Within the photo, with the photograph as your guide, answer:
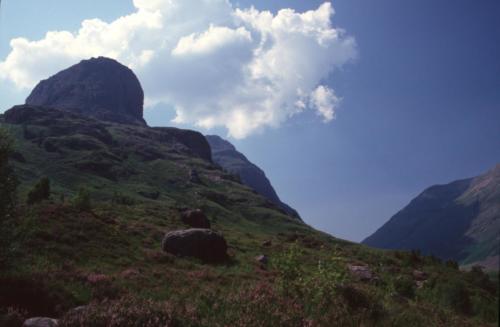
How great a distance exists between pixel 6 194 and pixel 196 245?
19918 millimetres

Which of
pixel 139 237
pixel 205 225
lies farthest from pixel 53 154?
pixel 139 237

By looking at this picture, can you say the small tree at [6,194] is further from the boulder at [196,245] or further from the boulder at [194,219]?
the boulder at [194,219]

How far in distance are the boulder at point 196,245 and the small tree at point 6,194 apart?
1825 centimetres

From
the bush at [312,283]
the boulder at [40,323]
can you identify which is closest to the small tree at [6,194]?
the boulder at [40,323]

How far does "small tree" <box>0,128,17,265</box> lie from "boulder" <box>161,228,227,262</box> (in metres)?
18.2

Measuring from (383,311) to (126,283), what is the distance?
1237cm

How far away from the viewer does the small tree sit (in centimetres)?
1455

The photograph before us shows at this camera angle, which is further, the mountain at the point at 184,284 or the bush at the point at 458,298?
the bush at the point at 458,298

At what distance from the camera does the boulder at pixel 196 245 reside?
109ft

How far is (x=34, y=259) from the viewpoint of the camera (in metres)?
20.7

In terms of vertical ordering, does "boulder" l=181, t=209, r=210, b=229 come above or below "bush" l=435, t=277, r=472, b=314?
above

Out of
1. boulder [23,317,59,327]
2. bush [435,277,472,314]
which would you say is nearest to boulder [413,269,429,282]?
bush [435,277,472,314]

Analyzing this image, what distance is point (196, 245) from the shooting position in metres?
33.8

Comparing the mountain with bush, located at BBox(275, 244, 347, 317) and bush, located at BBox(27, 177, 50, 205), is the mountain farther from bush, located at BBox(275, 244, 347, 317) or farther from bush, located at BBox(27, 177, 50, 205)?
bush, located at BBox(27, 177, 50, 205)
